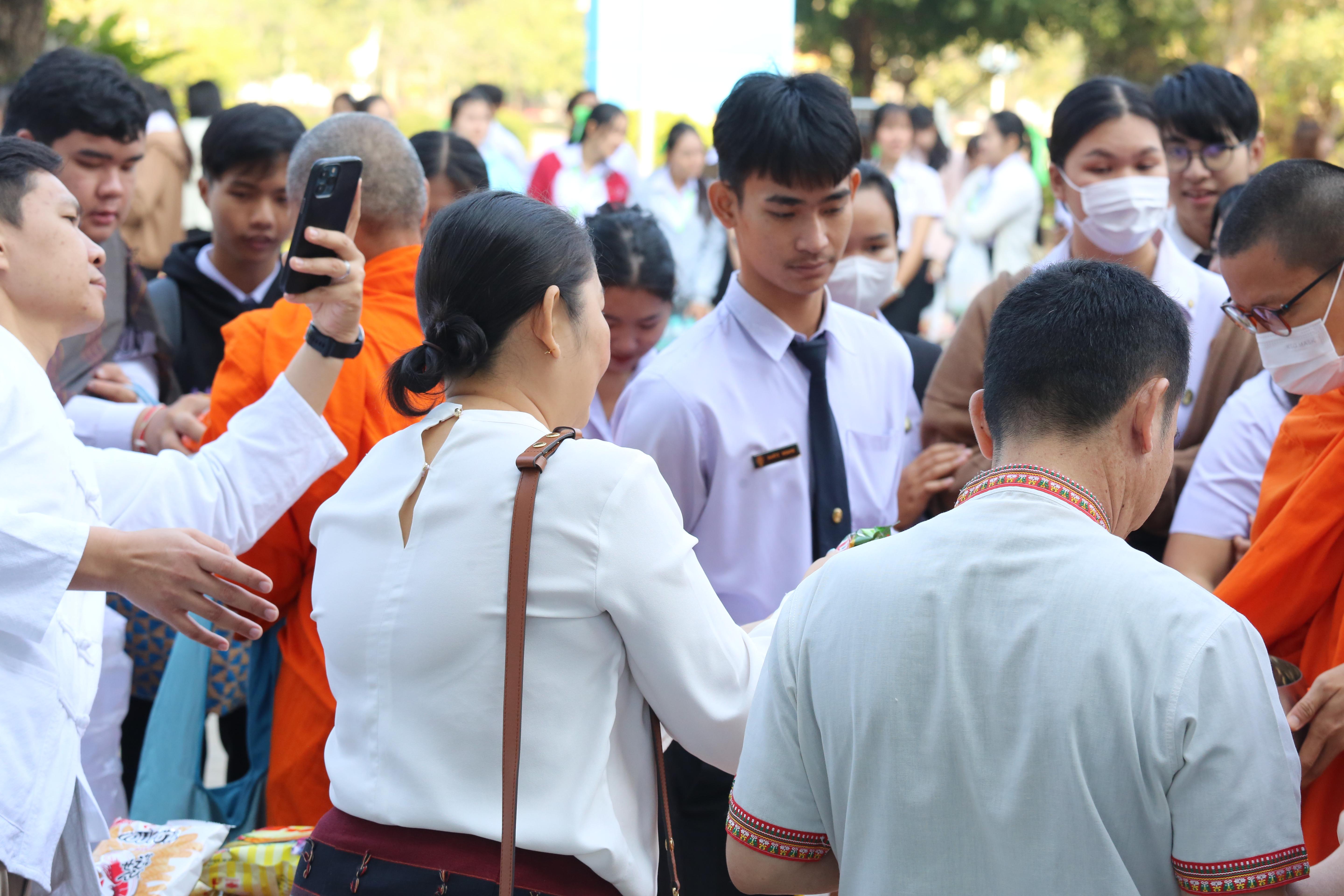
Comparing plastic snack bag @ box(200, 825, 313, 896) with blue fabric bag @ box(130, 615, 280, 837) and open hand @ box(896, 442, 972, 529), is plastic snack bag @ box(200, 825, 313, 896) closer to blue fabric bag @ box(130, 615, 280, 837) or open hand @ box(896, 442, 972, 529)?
blue fabric bag @ box(130, 615, 280, 837)

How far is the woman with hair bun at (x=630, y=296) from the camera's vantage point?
3359 mm

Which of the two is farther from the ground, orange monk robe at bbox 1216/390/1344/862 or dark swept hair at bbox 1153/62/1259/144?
dark swept hair at bbox 1153/62/1259/144

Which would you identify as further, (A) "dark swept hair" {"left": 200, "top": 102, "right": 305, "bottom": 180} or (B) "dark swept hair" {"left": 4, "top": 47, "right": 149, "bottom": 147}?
(A) "dark swept hair" {"left": 200, "top": 102, "right": 305, "bottom": 180}

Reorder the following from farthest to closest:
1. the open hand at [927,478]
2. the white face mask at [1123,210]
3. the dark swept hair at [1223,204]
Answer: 1. the dark swept hair at [1223,204]
2. the white face mask at [1123,210]
3. the open hand at [927,478]

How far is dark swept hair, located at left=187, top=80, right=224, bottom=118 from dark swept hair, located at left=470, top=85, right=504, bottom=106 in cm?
203

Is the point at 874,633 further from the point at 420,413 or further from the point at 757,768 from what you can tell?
A: the point at 420,413

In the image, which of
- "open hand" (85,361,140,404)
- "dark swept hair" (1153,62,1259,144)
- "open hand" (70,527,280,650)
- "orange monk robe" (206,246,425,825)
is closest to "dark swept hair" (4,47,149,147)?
"open hand" (85,361,140,404)

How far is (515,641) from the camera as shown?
1584mm

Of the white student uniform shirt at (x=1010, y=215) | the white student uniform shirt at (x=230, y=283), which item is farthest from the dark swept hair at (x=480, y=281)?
the white student uniform shirt at (x=1010, y=215)

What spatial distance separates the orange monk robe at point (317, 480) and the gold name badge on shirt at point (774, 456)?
750mm

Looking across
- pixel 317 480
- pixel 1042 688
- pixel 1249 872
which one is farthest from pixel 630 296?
pixel 1249 872

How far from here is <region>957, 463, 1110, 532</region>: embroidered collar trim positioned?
151cm

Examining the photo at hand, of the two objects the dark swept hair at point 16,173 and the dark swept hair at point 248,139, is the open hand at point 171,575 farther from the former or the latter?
the dark swept hair at point 248,139

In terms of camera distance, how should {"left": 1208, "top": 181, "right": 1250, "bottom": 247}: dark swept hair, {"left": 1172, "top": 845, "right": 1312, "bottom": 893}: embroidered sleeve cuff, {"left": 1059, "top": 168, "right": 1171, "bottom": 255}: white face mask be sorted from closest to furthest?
{"left": 1172, "top": 845, "right": 1312, "bottom": 893}: embroidered sleeve cuff < {"left": 1059, "top": 168, "right": 1171, "bottom": 255}: white face mask < {"left": 1208, "top": 181, "right": 1250, "bottom": 247}: dark swept hair
